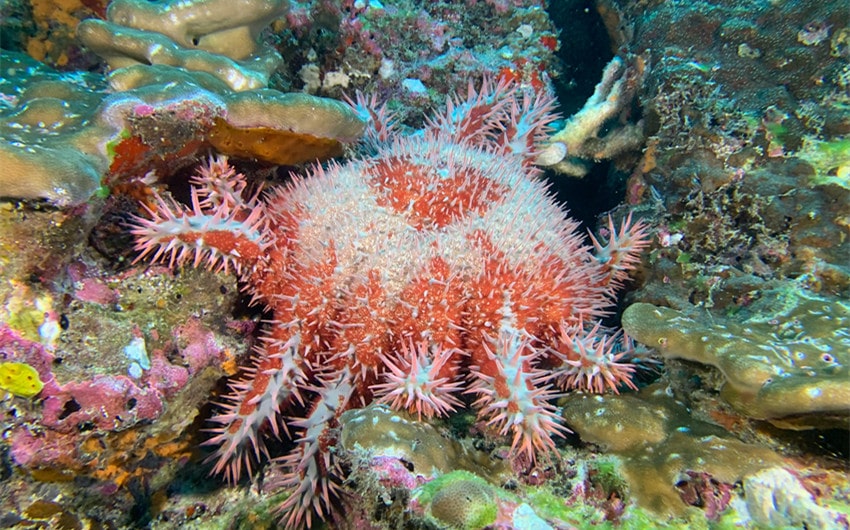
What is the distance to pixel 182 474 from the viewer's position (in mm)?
3289

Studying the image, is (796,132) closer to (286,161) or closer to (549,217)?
Result: (549,217)

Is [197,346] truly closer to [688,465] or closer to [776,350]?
[688,465]

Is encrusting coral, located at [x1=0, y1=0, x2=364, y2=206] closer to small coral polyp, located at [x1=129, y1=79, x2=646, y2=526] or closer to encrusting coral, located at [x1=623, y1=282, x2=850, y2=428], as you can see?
small coral polyp, located at [x1=129, y1=79, x2=646, y2=526]

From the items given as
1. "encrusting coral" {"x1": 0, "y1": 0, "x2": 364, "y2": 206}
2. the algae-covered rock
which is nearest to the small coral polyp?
the algae-covered rock

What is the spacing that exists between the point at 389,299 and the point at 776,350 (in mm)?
2163

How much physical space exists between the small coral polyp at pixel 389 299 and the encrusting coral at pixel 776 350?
36cm

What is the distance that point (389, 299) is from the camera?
2.78m

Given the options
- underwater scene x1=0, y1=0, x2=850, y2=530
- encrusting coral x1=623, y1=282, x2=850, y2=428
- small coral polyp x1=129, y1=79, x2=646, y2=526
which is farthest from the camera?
small coral polyp x1=129, y1=79, x2=646, y2=526

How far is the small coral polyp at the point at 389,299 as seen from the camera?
2.69 m

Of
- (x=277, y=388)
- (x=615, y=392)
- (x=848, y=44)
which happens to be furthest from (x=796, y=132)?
(x=277, y=388)

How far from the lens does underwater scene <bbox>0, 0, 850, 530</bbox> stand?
236 centimetres

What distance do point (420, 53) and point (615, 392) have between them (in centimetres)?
397

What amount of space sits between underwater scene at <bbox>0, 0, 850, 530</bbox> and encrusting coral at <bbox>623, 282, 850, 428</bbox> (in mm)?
16

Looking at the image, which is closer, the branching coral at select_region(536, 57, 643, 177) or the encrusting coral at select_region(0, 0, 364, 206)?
the encrusting coral at select_region(0, 0, 364, 206)
